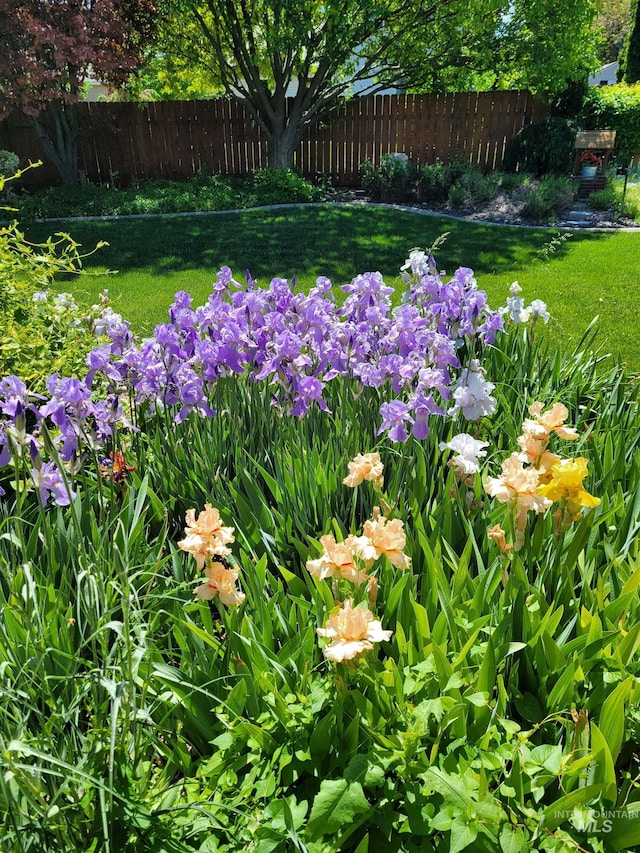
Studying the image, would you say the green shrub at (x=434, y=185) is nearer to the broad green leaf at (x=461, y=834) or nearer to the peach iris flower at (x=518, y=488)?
the peach iris flower at (x=518, y=488)

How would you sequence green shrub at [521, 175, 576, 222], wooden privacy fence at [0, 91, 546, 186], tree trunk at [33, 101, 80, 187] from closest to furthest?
green shrub at [521, 175, 576, 222]
tree trunk at [33, 101, 80, 187]
wooden privacy fence at [0, 91, 546, 186]

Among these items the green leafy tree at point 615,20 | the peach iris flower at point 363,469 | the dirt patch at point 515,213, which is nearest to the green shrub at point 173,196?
the dirt patch at point 515,213

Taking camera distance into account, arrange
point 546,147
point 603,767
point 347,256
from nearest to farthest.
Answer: point 603,767 < point 347,256 < point 546,147

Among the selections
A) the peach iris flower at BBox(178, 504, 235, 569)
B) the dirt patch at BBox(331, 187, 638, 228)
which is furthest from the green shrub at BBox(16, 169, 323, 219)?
the peach iris flower at BBox(178, 504, 235, 569)

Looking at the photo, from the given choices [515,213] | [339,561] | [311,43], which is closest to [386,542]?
[339,561]

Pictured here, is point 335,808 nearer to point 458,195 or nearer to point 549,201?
point 549,201

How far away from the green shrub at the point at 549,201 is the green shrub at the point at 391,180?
2363 mm

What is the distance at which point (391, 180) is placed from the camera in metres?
11.3

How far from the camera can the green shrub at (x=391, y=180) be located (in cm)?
1108

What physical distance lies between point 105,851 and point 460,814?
614 mm

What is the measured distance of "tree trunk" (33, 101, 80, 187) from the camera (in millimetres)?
12039

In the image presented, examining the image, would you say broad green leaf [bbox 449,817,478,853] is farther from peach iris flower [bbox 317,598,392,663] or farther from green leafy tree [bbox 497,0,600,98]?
green leafy tree [bbox 497,0,600,98]

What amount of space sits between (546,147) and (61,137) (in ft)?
29.7

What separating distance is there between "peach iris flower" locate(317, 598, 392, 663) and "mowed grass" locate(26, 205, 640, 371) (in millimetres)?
3627
